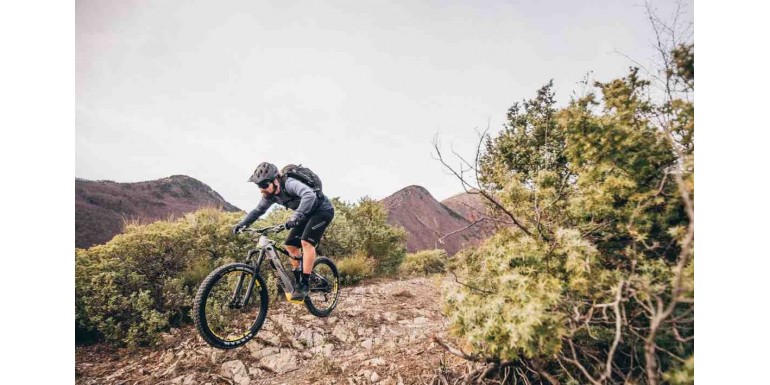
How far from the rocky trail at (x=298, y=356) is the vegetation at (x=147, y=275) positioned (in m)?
0.25

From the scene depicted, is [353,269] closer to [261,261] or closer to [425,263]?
[261,261]

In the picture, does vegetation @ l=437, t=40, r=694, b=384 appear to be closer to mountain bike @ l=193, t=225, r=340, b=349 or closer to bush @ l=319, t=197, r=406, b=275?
mountain bike @ l=193, t=225, r=340, b=349

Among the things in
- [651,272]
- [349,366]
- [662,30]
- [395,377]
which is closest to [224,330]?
[349,366]

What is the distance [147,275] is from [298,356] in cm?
262

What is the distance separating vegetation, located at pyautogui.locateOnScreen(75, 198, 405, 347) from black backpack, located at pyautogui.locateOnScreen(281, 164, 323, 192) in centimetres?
171

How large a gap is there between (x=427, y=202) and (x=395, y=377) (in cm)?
1394

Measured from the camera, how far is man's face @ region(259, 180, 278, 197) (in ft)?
→ 13.2

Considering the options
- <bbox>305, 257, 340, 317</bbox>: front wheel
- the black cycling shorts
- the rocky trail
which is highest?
the black cycling shorts

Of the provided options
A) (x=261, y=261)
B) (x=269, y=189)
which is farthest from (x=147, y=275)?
(x=269, y=189)

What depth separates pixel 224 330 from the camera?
11.8 ft

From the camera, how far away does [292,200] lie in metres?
4.21

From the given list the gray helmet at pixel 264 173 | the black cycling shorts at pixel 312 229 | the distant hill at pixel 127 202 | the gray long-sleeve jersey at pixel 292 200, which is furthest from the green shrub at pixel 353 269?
the distant hill at pixel 127 202

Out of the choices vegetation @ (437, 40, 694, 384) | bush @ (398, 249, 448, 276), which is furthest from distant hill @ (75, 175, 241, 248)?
vegetation @ (437, 40, 694, 384)

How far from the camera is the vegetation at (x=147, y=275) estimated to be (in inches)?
147
